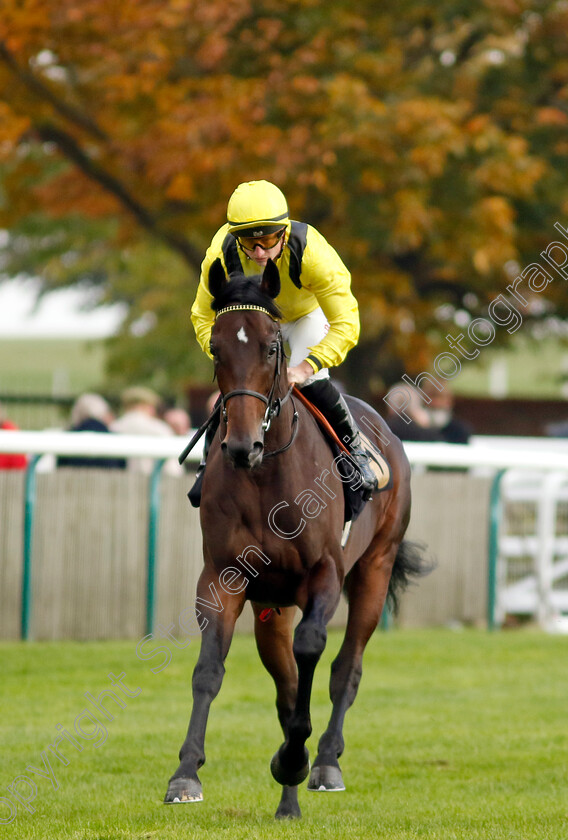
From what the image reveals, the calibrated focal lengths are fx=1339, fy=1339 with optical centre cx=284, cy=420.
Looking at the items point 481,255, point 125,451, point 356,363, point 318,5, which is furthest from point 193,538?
point 356,363

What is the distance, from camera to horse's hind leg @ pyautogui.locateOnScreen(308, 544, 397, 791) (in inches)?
214

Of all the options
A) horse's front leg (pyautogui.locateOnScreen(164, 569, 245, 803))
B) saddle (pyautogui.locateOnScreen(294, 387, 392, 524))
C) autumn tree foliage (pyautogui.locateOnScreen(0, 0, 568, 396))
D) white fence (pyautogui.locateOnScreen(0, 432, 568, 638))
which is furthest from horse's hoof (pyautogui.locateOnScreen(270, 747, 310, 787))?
autumn tree foliage (pyautogui.locateOnScreen(0, 0, 568, 396))

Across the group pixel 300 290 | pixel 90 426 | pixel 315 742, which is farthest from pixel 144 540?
pixel 300 290

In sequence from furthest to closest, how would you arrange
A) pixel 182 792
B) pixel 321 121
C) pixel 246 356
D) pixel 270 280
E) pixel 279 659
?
pixel 321 121 → pixel 279 659 → pixel 270 280 → pixel 246 356 → pixel 182 792

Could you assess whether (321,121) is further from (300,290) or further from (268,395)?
(268,395)

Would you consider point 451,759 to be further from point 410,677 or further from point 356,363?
point 356,363

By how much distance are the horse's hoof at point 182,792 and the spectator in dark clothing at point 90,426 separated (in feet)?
18.8

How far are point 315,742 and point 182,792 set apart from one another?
8.98ft

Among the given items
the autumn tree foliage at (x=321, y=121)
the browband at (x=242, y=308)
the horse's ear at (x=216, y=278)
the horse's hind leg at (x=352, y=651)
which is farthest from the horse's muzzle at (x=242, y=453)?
the autumn tree foliage at (x=321, y=121)

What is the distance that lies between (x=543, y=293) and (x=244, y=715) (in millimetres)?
11303

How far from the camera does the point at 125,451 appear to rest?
32.0ft

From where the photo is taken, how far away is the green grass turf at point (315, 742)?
523 cm

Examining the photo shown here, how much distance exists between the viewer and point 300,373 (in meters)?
5.31

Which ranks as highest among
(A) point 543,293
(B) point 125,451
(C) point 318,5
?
(C) point 318,5
